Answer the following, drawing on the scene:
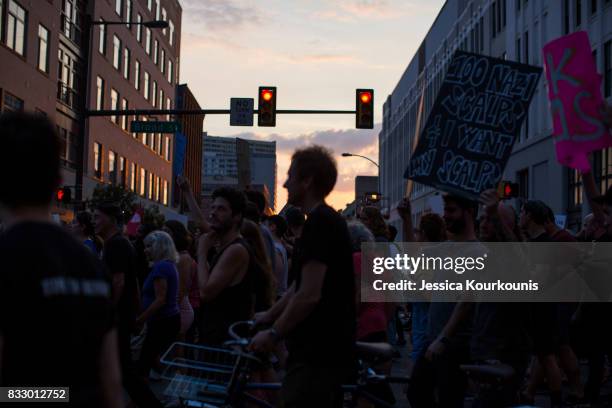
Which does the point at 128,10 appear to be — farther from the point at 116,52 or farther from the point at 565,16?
the point at 565,16

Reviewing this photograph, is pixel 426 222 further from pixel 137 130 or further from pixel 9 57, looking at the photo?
pixel 9 57

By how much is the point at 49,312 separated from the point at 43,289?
7 cm

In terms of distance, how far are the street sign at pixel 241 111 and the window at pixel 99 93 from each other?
23702mm

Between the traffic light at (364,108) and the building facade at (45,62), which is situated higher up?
the building facade at (45,62)

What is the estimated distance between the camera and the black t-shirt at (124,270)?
684cm

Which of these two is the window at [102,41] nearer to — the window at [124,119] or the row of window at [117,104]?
the row of window at [117,104]

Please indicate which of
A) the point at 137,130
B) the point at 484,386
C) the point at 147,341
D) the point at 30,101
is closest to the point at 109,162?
the point at 30,101

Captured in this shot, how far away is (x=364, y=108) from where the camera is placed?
65.8ft

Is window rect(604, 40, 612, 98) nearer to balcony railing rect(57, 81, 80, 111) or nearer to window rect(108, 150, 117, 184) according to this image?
balcony railing rect(57, 81, 80, 111)

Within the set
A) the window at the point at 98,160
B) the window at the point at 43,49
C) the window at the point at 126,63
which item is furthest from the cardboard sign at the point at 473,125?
the window at the point at 126,63

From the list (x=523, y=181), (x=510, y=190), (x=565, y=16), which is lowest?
(x=510, y=190)

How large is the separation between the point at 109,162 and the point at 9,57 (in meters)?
15.7

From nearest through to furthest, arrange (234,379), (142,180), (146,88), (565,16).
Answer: (234,379) < (565,16) < (142,180) < (146,88)
